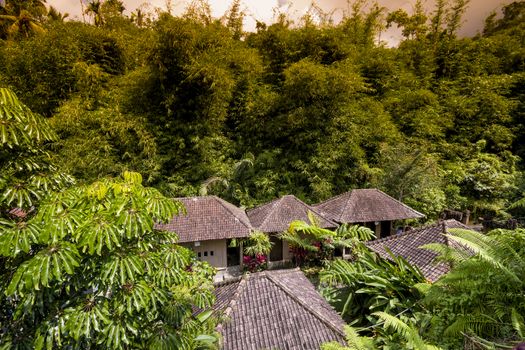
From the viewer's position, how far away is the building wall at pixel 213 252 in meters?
10.8

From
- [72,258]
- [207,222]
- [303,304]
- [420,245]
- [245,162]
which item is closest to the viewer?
[72,258]

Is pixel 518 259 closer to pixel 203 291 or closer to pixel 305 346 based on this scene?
pixel 305 346

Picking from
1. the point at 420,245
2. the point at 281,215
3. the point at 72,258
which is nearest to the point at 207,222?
the point at 281,215

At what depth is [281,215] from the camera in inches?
438

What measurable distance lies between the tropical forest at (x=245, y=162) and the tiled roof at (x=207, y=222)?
622mm

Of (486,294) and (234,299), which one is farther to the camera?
(234,299)

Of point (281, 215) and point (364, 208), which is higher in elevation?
point (364, 208)

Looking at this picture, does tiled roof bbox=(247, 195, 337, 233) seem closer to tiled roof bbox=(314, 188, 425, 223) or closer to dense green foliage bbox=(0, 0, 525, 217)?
tiled roof bbox=(314, 188, 425, 223)

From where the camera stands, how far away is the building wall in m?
10.8

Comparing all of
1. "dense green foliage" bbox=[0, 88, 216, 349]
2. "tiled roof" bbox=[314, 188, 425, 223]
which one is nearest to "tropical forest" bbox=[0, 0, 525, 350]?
"dense green foliage" bbox=[0, 88, 216, 349]

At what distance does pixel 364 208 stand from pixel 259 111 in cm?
698

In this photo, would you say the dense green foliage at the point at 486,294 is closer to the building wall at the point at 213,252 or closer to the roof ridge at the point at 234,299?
the roof ridge at the point at 234,299

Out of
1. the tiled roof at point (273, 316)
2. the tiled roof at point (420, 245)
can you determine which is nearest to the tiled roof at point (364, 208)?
the tiled roof at point (420, 245)

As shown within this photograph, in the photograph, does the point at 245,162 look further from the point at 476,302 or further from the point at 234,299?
the point at 476,302
